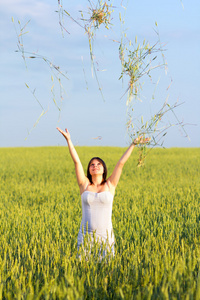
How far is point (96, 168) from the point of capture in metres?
4.31

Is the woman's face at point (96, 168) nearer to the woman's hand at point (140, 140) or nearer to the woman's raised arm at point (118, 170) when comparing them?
the woman's raised arm at point (118, 170)

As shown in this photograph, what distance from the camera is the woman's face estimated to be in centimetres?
430

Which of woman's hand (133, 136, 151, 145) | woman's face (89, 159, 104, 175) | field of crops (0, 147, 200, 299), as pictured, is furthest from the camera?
woman's hand (133, 136, 151, 145)

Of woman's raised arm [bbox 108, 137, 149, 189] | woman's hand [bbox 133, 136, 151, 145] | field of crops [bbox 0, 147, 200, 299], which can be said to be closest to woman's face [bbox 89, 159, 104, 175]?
woman's raised arm [bbox 108, 137, 149, 189]

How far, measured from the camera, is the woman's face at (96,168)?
4298 millimetres

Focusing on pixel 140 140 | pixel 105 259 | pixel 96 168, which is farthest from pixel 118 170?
pixel 105 259

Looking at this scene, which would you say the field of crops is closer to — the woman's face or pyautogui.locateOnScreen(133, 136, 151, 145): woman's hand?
the woman's face

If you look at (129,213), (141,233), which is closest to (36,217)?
(129,213)

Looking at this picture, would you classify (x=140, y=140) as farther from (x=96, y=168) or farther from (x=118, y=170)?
(x=96, y=168)

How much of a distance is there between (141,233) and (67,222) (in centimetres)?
156

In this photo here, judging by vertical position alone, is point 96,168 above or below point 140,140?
below

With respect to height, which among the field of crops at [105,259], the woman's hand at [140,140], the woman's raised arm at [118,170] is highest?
the woman's hand at [140,140]

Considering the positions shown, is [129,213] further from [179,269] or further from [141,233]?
[179,269]

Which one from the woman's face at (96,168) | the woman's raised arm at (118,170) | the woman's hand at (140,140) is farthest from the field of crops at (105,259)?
the woman's hand at (140,140)
